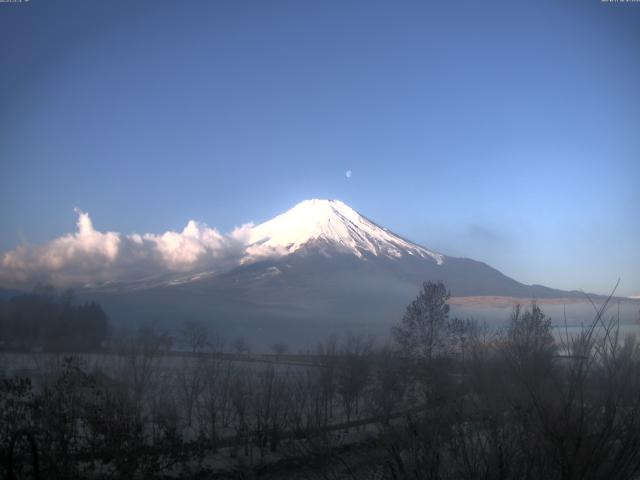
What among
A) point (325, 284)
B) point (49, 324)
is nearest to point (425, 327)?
point (49, 324)

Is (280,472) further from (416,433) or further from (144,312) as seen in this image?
(144,312)

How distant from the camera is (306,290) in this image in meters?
126

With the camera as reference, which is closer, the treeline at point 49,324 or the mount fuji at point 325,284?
the treeline at point 49,324

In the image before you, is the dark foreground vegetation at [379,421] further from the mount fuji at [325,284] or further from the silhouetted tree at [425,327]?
the mount fuji at [325,284]

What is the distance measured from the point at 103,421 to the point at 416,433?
8.72m

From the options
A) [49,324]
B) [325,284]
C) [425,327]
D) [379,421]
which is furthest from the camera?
[325,284]

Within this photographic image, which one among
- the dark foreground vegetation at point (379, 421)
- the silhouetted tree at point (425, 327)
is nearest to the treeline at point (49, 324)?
the dark foreground vegetation at point (379, 421)

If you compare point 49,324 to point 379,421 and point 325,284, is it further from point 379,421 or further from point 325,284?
point 325,284

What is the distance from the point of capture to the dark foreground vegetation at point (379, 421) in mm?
4688

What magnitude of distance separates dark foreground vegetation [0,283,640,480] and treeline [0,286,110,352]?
18.2 feet

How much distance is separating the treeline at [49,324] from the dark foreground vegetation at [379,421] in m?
5.55

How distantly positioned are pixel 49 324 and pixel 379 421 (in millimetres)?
30717

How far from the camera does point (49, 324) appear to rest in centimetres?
3638

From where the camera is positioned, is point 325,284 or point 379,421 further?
point 325,284
